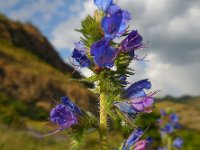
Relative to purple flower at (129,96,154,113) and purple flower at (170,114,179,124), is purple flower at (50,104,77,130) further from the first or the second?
purple flower at (170,114,179,124)

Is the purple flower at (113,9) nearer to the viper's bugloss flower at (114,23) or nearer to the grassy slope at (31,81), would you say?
the viper's bugloss flower at (114,23)

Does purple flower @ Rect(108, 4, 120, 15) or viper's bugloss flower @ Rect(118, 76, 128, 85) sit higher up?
purple flower @ Rect(108, 4, 120, 15)

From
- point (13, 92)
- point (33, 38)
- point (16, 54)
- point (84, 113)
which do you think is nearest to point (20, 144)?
point (84, 113)

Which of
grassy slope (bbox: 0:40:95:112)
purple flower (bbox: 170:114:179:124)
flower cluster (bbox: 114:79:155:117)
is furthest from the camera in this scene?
grassy slope (bbox: 0:40:95:112)

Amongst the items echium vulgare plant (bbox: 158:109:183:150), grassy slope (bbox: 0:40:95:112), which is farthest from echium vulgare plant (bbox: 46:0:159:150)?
grassy slope (bbox: 0:40:95:112)

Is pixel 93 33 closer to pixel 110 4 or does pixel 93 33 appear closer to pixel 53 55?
pixel 110 4

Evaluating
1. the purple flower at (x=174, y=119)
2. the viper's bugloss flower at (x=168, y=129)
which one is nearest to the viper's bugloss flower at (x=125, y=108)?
the viper's bugloss flower at (x=168, y=129)
